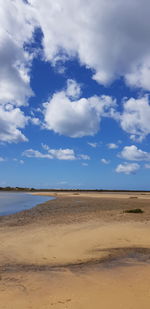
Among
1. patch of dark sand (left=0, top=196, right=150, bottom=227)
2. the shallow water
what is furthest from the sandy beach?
the shallow water

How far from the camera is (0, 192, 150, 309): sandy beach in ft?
16.1

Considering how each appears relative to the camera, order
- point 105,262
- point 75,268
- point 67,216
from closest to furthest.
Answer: point 75,268 < point 105,262 < point 67,216

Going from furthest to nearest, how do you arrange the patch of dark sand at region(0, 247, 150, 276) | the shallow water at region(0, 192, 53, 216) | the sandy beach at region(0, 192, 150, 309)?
the shallow water at region(0, 192, 53, 216) → the patch of dark sand at region(0, 247, 150, 276) → the sandy beach at region(0, 192, 150, 309)

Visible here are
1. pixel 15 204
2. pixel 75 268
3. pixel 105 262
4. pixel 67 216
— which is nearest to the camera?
pixel 75 268

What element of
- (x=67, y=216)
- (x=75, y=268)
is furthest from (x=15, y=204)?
(x=75, y=268)

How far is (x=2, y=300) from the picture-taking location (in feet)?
16.0

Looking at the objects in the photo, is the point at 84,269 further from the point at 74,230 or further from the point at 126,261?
the point at 74,230

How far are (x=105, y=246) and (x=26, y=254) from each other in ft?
9.73

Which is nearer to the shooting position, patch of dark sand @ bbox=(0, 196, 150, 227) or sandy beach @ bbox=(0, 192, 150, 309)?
sandy beach @ bbox=(0, 192, 150, 309)

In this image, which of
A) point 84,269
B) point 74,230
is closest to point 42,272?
point 84,269

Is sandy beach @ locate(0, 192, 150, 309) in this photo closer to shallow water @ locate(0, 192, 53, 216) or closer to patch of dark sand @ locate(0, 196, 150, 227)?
patch of dark sand @ locate(0, 196, 150, 227)

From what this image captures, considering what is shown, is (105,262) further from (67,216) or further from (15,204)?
(15,204)

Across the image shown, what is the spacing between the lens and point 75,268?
275 inches

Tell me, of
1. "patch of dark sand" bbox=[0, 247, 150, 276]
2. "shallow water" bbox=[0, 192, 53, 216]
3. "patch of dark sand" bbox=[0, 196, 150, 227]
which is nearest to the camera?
"patch of dark sand" bbox=[0, 247, 150, 276]
